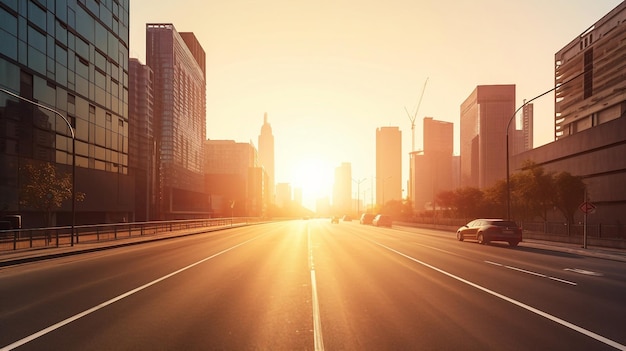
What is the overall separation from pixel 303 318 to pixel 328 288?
3089 millimetres

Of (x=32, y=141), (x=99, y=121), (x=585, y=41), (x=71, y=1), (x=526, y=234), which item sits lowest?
(x=526, y=234)

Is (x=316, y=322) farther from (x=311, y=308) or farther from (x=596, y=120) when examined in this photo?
(x=596, y=120)

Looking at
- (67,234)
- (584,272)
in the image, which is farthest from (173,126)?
(584,272)

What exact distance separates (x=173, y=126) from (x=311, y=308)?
128 metres

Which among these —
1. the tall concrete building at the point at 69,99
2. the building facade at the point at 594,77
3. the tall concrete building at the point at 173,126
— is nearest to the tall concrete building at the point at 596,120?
the building facade at the point at 594,77

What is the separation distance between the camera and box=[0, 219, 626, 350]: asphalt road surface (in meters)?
5.92

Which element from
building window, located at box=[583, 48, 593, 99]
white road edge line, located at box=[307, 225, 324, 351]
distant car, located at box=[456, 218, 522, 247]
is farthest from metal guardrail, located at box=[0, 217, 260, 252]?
building window, located at box=[583, 48, 593, 99]

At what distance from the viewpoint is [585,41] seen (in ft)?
220

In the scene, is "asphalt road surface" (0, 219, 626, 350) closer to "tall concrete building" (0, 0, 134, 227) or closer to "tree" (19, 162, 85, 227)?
"tree" (19, 162, 85, 227)

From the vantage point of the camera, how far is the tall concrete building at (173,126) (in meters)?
120

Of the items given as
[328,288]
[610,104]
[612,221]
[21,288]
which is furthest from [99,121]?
[610,104]

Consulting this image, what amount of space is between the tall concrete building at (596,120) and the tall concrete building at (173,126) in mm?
84595

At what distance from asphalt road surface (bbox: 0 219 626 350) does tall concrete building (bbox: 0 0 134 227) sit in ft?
76.2

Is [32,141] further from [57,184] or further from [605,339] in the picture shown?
[605,339]
